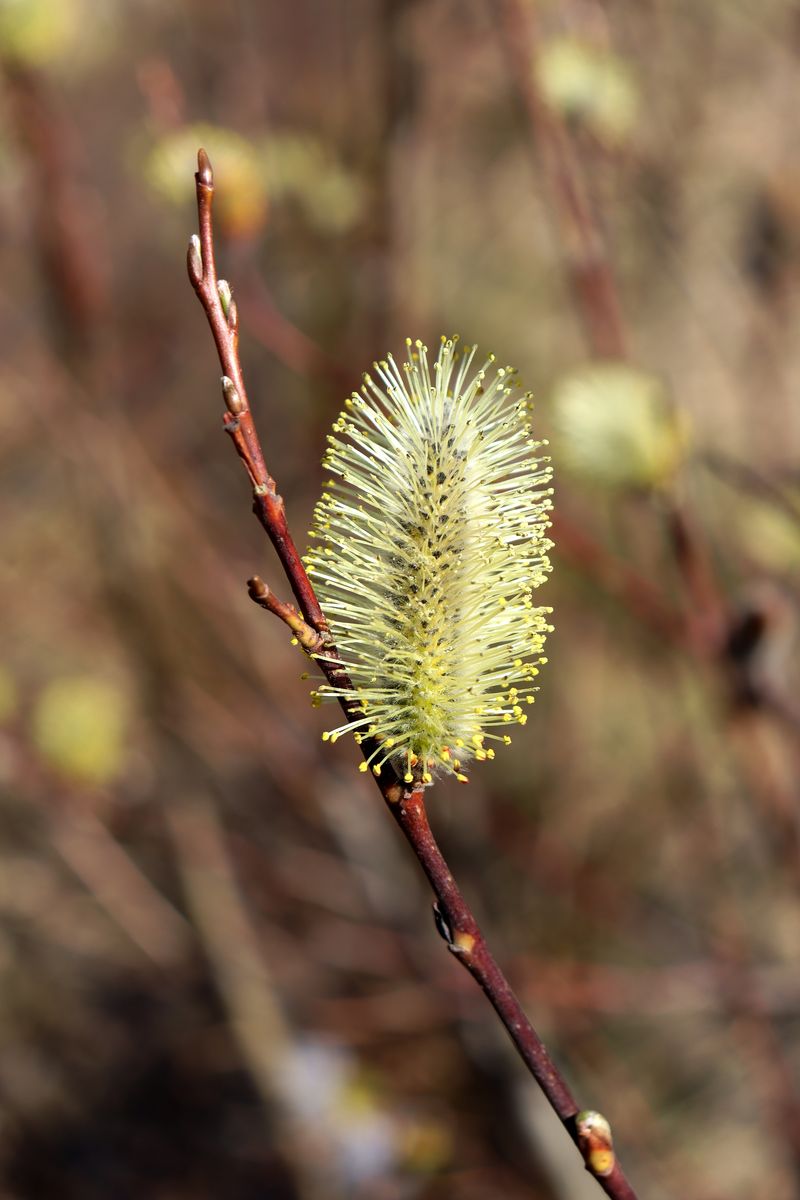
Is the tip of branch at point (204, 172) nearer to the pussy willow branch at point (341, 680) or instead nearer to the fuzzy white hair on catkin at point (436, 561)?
the pussy willow branch at point (341, 680)

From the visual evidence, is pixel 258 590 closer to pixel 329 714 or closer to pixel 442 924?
pixel 442 924

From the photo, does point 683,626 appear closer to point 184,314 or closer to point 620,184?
point 620,184

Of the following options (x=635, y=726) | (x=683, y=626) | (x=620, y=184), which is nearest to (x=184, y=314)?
(x=620, y=184)

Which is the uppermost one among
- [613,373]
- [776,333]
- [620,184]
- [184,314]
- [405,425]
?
[184,314]

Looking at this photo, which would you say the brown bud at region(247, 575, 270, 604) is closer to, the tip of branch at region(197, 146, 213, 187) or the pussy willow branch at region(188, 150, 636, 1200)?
the pussy willow branch at region(188, 150, 636, 1200)

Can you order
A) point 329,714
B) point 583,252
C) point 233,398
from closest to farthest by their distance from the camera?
point 233,398
point 583,252
point 329,714

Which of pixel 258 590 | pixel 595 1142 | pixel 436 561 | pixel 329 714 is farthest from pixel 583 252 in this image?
pixel 329 714

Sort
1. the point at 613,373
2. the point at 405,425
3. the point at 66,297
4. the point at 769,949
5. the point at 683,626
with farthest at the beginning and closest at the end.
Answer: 1. the point at 769,949
2. the point at 66,297
3. the point at 683,626
4. the point at 613,373
5. the point at 405,425
